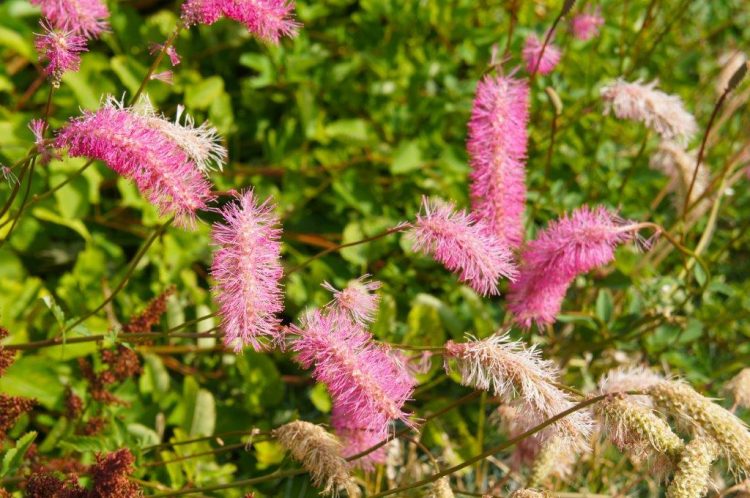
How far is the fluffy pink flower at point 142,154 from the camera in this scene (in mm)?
1220

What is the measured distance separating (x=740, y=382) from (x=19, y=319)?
159 cm

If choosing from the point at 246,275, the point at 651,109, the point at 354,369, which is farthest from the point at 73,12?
the point at 651,109

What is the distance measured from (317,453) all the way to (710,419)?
61 cm

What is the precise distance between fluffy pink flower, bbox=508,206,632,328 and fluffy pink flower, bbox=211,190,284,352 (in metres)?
0.53

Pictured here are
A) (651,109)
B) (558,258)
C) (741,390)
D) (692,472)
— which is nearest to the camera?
(692,472)

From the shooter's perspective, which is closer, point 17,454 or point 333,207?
point 17,454

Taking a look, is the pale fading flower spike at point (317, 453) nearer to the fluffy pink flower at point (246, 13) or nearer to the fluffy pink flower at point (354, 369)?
the fluffy pink flower at point (354, 369)

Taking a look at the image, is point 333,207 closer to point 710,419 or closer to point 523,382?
point 523,382

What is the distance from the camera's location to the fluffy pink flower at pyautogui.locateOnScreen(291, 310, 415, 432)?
50.9 inches

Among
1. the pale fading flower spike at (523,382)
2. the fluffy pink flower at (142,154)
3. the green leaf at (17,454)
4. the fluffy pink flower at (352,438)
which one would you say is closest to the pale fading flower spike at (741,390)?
the pale fading flower spike at (523,382)

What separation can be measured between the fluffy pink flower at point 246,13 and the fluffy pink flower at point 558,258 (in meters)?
0.61

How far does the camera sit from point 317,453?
1.40 meters

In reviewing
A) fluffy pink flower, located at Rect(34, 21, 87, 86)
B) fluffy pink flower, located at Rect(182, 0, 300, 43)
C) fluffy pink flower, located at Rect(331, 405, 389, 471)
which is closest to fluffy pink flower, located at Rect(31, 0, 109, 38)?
fluffy pink flower, located at Rect(34, 21, 87, 86)

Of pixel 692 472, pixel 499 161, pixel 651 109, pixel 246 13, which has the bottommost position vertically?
pixel 692 472
